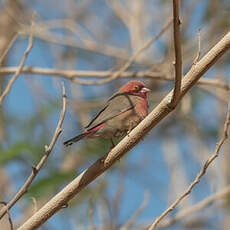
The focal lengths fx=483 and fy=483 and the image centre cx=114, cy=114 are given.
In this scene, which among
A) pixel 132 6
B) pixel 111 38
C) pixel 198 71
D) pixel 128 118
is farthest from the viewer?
pixel 111 38

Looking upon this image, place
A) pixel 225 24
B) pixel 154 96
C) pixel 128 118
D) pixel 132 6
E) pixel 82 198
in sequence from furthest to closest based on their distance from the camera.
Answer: pixel 132 6
pixel 225 24
pixel 154 96
pixel 82 198
pixel 128 118

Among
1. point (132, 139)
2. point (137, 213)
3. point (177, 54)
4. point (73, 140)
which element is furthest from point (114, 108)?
point (177, 54)

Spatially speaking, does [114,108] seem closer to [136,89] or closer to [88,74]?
[136,89]

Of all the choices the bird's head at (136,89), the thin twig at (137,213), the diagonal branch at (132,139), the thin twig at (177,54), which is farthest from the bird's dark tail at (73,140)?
the bird's head at (136,89)

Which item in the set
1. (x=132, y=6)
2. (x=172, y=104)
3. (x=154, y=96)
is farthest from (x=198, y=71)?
(x=132, y=6)

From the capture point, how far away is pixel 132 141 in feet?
8.27

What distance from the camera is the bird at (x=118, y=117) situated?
3.45 metres

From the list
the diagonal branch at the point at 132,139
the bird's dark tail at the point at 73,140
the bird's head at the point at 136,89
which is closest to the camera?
the diagonal branch at the point at 132,139

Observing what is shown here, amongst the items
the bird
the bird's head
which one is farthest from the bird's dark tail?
the bird's head

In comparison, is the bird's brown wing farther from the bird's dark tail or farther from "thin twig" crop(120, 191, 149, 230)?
"thin twig" crop(120, 191, 149, 230)

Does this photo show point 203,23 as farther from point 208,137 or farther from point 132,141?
point 132,141

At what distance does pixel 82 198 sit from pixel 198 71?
10.0 ft

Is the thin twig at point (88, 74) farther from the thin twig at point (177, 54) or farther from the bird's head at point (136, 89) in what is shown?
the thin twig at point (177, 54)

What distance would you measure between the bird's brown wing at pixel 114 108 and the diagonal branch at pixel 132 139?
73 cm
